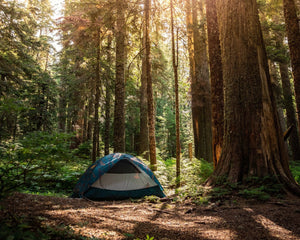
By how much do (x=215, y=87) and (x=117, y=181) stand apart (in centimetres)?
433

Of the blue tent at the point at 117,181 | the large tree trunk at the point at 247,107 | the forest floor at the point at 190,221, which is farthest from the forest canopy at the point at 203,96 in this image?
the blue tent at the point at 117,181

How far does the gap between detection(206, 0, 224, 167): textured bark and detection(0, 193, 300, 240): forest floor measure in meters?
2.50

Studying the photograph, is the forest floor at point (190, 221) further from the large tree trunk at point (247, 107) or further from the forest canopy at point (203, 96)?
the large tree trunk at point (247, 107)

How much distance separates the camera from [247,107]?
4793mm

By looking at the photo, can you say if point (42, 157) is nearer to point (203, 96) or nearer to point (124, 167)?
point (124, 167)

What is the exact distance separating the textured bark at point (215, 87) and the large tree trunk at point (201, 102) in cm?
195

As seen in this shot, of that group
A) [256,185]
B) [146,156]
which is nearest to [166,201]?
[256,185]

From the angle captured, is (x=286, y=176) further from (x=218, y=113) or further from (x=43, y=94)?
(x=43, y=94)

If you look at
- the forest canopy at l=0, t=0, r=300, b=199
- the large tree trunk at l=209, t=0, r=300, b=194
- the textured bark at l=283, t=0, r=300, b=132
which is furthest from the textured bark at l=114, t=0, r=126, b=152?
the textured bark at l=283, t=0, r=300, b=132

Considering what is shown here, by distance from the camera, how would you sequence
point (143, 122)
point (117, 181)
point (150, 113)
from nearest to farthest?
1. point (117, 181)
2. point (150, 113)
3. point (143, 122)

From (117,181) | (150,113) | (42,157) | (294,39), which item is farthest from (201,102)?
(42,157)

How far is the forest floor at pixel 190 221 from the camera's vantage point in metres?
2.40

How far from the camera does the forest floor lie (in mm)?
2396

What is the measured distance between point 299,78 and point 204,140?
420 centimetres
